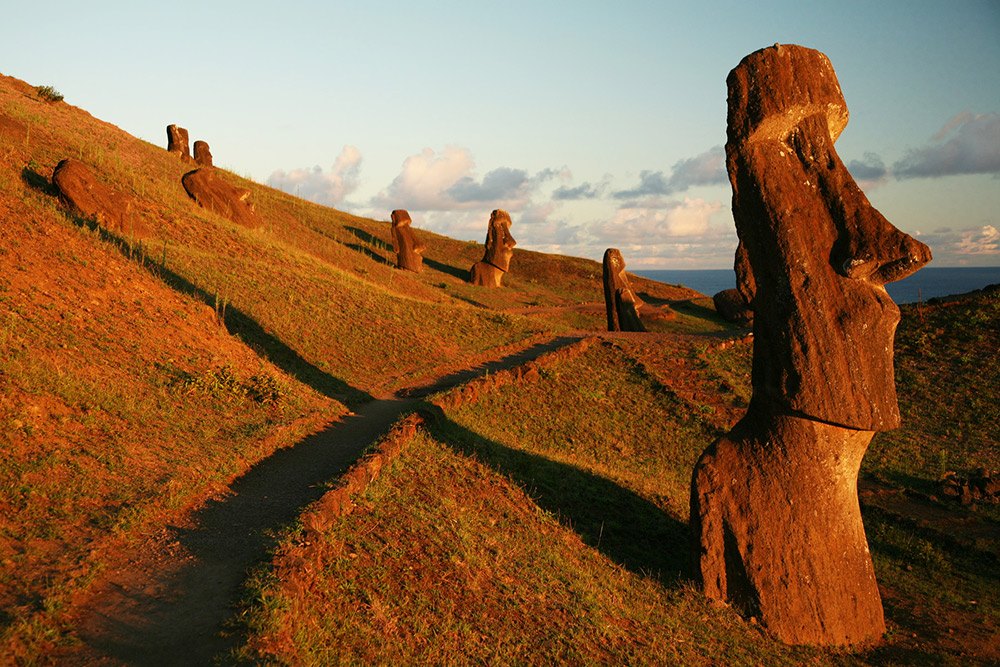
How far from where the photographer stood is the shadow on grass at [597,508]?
8773mm

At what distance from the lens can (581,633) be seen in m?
6.29

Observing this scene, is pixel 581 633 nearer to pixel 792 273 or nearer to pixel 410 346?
pixel 792 273

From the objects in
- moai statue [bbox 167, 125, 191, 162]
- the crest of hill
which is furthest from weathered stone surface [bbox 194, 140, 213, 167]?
the crest of hill

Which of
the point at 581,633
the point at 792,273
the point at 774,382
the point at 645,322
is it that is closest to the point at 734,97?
the point at 792,273

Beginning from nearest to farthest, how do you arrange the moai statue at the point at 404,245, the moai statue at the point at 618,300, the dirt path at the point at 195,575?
the dirt path at the point at 195,575, the moai statue at the point at 618,300, the moai statue at the point at 404,245

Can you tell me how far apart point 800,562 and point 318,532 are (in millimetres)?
5381

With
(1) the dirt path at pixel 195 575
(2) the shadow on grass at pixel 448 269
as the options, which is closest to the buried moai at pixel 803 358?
(1) the dirt path at pixel 195 575

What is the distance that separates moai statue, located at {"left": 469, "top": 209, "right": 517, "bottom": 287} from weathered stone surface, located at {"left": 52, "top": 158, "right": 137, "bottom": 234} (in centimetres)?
2004

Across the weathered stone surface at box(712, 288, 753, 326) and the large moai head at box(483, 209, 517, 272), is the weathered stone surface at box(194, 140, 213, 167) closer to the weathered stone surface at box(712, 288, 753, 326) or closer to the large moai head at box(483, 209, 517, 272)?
the large moai head at box(483, 209, 517, 272)

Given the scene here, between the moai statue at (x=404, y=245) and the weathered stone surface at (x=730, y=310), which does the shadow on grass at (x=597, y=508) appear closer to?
the weathered stone surface at (x=730, y=310)

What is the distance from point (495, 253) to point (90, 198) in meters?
21.5

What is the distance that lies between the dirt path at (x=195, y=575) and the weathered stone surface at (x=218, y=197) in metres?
21.2

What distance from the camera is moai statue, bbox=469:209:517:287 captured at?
36.4 metres

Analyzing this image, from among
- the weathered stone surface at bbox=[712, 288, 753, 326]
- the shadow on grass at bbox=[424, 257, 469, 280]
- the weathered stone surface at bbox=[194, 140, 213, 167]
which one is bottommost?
the shadow on grass at bbox=[424, 257, 469, 280]
